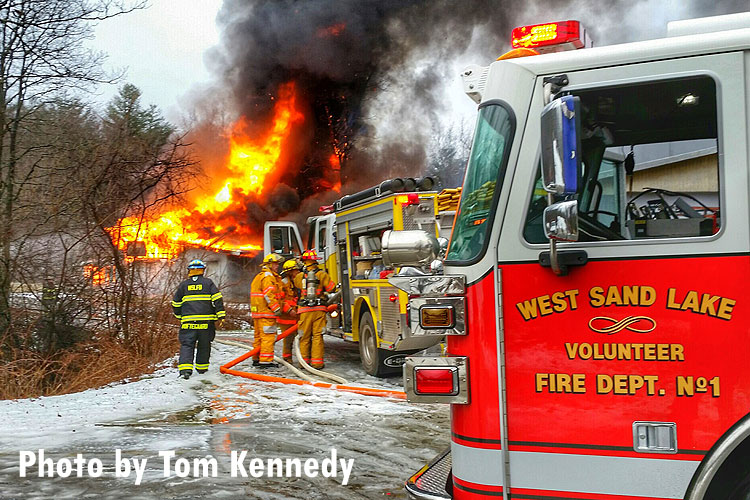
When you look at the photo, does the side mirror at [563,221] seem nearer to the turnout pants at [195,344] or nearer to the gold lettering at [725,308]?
the gold lettering at [725,308]

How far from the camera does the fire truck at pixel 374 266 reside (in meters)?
8.97

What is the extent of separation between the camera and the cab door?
2.67m

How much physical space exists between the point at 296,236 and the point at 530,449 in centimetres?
1675

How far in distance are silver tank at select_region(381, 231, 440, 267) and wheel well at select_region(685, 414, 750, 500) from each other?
1384mm

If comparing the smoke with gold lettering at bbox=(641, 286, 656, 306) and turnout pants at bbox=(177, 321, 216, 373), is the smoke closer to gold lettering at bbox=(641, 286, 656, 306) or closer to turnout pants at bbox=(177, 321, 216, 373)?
turnout pants at bbox=(177, 321, 216, 373)

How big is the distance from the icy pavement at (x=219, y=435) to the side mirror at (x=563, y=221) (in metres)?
2.85

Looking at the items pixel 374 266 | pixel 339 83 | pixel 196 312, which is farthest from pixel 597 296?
pixel 339 83

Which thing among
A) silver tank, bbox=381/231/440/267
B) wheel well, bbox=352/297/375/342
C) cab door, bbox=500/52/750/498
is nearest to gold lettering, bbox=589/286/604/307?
cab door, bbox=500/52/750/498

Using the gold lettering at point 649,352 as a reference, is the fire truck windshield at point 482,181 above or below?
above

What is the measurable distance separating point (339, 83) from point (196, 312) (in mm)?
16319

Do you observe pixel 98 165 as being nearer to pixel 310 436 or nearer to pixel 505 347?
pixel 310 436

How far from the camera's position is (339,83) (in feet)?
80.8

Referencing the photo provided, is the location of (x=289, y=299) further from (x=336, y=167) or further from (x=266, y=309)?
(x=336, y=167)

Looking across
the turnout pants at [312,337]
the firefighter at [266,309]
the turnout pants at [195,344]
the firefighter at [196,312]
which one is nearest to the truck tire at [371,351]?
the turnout pants at [312,337]
